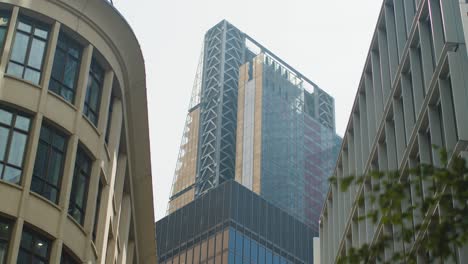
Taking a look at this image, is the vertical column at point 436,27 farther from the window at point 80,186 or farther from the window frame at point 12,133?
the window frame at point 12,133

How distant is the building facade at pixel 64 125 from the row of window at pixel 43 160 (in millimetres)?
39

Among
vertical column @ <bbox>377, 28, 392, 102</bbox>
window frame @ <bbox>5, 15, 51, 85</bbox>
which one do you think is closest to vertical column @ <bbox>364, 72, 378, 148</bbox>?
vertical column @ <bbox>377, 28, 392, 102</bbox>

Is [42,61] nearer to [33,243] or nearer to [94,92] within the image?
[94,92]

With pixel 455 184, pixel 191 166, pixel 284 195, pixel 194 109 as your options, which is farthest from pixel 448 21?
pixel 194 109

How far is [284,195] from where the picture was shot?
158875mm

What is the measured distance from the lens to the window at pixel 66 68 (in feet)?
127

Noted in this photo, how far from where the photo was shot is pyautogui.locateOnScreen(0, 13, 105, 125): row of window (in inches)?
1495

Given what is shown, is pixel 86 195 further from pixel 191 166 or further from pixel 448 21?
pixel 191 166

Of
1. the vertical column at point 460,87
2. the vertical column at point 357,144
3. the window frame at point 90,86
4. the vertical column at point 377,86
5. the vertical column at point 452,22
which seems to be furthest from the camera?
the vertical column at point 357,144

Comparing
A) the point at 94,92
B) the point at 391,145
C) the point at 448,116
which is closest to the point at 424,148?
the point at 448,116

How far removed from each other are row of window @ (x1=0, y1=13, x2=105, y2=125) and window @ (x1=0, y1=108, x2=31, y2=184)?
1998 mm

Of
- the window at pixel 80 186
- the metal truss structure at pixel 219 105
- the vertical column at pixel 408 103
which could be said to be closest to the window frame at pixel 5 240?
the window at pixel 80 186

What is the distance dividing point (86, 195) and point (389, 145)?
15226mm

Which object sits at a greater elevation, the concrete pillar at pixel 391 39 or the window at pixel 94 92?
the concrete pillar at pixel 391 39
